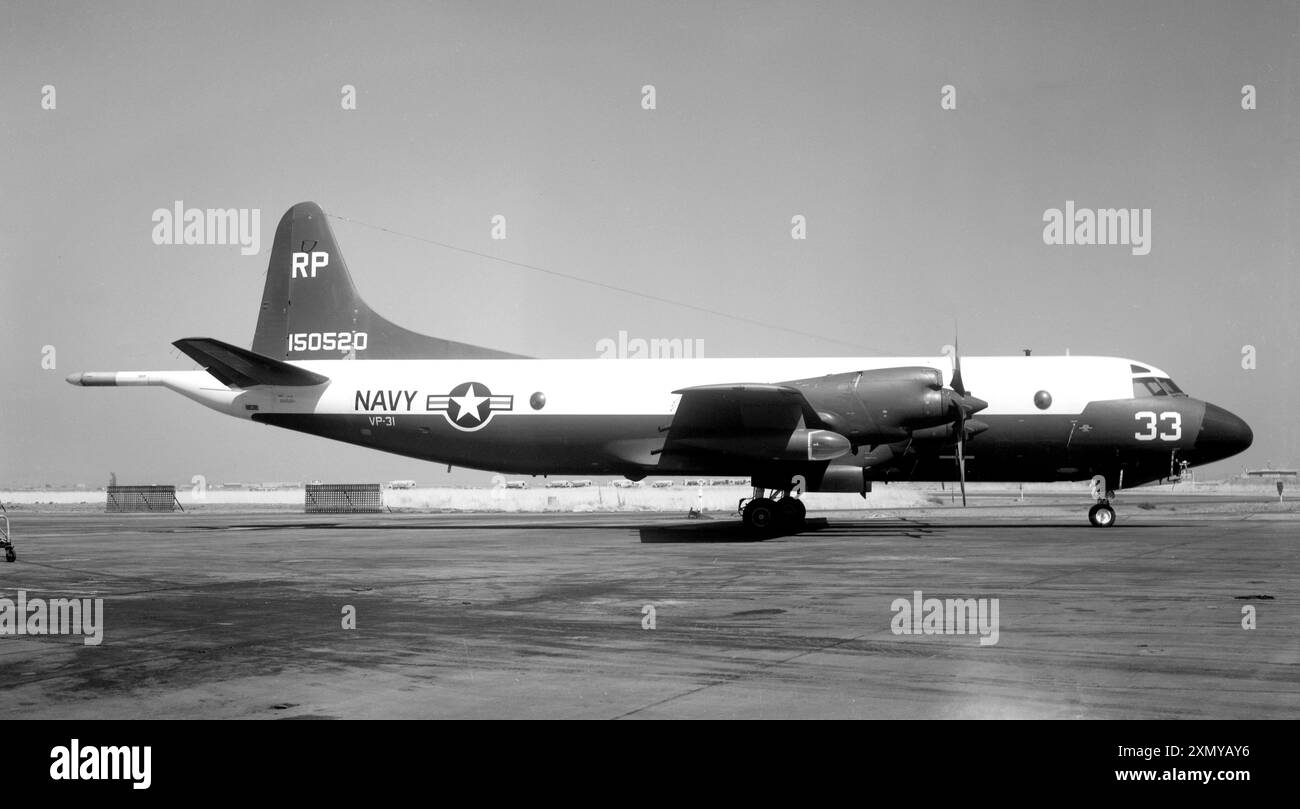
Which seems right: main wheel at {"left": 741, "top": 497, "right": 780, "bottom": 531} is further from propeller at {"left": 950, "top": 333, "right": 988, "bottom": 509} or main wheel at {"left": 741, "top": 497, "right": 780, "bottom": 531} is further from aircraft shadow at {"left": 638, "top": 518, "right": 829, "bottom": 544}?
propeller at {"left": 950, "top": 333, "right": 988, "bottom": 509}

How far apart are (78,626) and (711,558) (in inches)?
438

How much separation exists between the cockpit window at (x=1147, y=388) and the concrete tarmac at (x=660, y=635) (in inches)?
252

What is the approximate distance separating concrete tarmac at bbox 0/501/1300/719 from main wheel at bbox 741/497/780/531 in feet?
15.6

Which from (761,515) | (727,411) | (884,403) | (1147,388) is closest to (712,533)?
(761,515)

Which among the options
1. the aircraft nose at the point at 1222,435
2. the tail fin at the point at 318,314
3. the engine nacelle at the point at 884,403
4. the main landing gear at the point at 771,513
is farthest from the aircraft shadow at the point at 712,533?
the aircraft nose at the point at 1222,435

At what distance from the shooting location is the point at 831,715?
639 centimetres

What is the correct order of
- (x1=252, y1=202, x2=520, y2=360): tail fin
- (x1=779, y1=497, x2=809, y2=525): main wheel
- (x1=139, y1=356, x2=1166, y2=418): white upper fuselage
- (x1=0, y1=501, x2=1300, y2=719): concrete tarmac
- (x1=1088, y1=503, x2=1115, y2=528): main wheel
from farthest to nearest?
1. (x1=252, y1=202, x2=520, y2=360): tail fin
2. (x1=1088, y1=503, x2=1115, y2=528): main wheel
3. (x1=139, y1=356, x2=1166, y2=418): white upper fuselage
4. (x1=779, y1=497, x2=809, y2=525): main wheel
5. (x1=0, y1=501, x2=1300, y2=719): concrete tarmac

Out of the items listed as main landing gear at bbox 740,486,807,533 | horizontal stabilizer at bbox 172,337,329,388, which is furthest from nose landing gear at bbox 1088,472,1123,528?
horizontal stabilizer at bbox 172,337,329,388

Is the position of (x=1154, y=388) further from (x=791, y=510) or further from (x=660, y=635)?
(x=660, y=635)

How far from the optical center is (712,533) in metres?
26.4

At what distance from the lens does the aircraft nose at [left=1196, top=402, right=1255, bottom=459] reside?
2638cm

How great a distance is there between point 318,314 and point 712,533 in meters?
13.7
